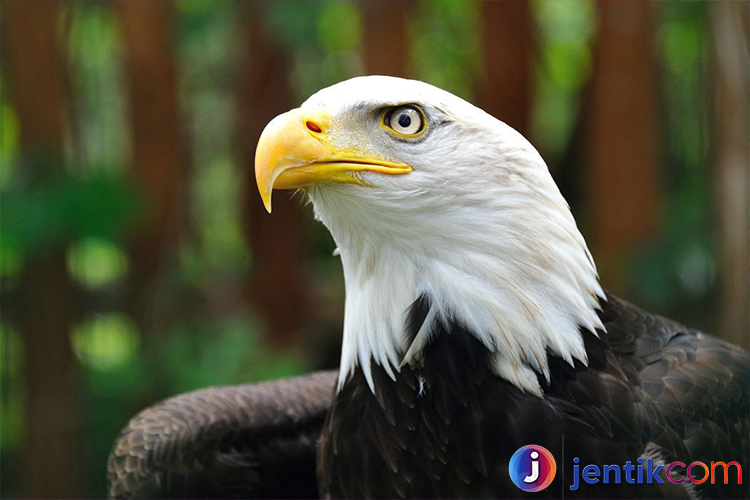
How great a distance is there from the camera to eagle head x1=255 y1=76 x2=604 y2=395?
1.59 meters

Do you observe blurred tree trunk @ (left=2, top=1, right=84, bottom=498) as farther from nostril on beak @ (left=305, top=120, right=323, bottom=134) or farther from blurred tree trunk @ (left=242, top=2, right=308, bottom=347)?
nostril on beak @ (left=305, top=120, right=323, bottom=134)

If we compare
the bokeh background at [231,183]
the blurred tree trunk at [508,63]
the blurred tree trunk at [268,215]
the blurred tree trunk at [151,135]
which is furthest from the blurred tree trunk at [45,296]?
the blurred tree trunk at [508,63]

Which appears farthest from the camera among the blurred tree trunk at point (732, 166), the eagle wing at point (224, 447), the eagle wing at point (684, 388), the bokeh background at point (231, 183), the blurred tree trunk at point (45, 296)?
the blurred tree trunk at point (45, 296)

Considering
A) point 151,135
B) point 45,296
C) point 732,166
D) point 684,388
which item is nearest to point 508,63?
point 732,166

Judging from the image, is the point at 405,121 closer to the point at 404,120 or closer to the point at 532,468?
the point at 404,120

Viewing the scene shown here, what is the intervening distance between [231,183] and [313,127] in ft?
9.51

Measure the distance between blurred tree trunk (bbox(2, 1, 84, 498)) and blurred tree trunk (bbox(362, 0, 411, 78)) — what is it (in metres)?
1.37

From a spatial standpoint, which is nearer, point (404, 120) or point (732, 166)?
point (404, 120)

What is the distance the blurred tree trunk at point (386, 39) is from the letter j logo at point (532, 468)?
2.42 metres

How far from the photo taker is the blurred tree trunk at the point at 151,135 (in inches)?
147

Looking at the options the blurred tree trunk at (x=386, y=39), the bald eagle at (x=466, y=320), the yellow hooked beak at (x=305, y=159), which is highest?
the blurred tree trunk at (x=386, y=39)

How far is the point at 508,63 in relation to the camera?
3.90 m

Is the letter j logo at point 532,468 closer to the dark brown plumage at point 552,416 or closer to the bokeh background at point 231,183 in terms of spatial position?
the dark brown plumage at point 552,416

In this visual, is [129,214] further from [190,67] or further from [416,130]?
[416,130]
